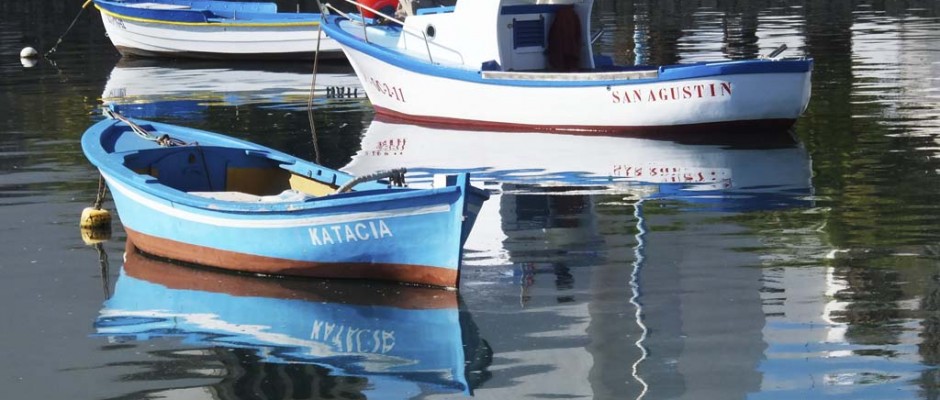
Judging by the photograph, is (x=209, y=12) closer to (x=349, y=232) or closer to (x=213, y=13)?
(x=213, y=13)

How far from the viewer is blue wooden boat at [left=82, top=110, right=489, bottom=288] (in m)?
12.8

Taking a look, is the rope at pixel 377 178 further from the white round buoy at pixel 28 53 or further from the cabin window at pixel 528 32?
the white round buoy at pixel 28 53

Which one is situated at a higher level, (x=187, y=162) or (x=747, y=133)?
(x=187, y=162)

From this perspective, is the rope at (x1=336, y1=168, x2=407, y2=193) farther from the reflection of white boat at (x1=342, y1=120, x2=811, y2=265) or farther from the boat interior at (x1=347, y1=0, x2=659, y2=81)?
the boat interior at (x1=347, y1=0, x2=659, y2=81)

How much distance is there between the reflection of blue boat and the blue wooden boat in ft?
0.68

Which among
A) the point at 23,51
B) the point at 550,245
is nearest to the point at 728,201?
the point at 550,245

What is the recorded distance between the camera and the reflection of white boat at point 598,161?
18.3m

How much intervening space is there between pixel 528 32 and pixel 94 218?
29.1 ft

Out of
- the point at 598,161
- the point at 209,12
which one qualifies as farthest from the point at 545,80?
the point at 209,12

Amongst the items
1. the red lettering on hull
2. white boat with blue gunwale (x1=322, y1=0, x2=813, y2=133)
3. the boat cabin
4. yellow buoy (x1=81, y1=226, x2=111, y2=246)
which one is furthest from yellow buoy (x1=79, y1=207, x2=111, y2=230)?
the red lettering on hull

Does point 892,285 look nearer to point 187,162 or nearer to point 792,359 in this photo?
point 792,359

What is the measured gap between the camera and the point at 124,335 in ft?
39.5

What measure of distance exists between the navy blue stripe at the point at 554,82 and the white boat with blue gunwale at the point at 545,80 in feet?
0.05

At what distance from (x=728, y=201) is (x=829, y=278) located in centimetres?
380
